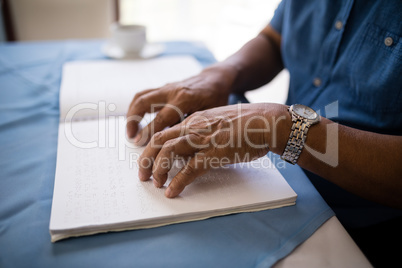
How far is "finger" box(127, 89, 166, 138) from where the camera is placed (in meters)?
0.62

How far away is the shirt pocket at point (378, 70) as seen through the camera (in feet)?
1.99

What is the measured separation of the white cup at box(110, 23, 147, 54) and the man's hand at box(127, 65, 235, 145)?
0.38 m

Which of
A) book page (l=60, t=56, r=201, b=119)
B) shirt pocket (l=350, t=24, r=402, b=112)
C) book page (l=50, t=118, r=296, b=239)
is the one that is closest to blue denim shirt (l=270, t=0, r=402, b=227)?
shirt pocket (l=350, t=24, r=402, b=112)

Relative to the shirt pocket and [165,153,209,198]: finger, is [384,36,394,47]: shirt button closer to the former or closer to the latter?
the shirt pocket

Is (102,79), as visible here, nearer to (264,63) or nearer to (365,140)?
(264,63)

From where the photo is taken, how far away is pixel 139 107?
652mm

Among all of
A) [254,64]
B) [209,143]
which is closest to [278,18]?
[254,64]

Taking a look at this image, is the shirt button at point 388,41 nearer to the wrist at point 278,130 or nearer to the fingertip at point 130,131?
the wrist at point 278,130

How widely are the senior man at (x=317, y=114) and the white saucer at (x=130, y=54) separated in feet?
1.09

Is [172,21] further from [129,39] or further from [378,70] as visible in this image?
[378,70]

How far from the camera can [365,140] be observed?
521 millimetres

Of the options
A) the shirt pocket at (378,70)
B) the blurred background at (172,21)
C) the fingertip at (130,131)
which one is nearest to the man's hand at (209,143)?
the fingertip at (130,131)

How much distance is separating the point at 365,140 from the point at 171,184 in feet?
1.08

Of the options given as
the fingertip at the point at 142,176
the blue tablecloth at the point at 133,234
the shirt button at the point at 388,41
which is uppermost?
the shirt button at the point at 388,41
